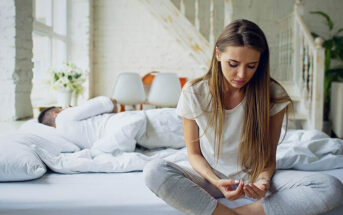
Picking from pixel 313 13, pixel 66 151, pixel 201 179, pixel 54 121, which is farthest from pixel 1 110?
pixel 313 13

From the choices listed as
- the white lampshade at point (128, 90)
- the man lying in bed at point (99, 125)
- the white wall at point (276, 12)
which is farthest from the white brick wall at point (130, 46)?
the man lying in bed at point (99, 125)

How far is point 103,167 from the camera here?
1.67 metres

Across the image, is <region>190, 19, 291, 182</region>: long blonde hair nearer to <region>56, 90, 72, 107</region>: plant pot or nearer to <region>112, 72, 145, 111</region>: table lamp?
<region>112, 72, 145, 111</region>: table lamp

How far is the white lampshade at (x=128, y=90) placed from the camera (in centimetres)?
291

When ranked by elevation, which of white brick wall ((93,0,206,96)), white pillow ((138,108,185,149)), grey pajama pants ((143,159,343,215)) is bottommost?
grey pajama pants ((143,159,343,215))

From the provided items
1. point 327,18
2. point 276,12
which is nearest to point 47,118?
point 276,12

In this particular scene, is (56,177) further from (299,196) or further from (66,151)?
(299,196)

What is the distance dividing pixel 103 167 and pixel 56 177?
0.22m

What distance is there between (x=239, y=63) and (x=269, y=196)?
51cm

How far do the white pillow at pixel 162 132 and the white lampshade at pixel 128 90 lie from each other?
0.79 metres

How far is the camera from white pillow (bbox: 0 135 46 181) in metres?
1.46

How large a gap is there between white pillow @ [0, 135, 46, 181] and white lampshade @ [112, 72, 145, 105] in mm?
1359

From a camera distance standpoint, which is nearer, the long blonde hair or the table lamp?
the long blonde hair

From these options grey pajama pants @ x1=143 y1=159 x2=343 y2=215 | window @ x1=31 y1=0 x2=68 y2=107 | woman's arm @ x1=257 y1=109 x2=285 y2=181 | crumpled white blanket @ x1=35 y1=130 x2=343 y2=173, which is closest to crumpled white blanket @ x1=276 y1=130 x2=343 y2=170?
crumpled white blanket @ x1=35 y1=130 x2=343 y2=173
